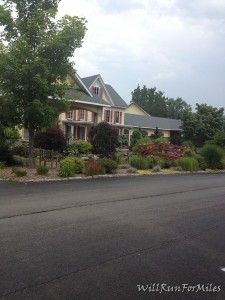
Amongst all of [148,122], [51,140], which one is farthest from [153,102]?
[51,140]

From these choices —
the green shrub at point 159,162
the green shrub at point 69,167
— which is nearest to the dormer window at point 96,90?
the green shrub at point 159,162

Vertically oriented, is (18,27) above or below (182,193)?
above

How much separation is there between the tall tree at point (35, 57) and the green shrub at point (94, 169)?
8.74ft

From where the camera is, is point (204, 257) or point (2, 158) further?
point (2, 158)

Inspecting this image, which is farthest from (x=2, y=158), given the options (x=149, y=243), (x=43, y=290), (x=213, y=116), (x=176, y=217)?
(x=213, y=116)

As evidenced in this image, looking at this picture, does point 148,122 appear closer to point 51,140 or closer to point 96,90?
point 96,90

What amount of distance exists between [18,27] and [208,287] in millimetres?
13703

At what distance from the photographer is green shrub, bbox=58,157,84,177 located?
48.1 ft

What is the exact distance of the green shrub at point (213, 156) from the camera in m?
22.7

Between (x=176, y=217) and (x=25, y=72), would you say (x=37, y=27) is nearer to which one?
(x=25, y=72)

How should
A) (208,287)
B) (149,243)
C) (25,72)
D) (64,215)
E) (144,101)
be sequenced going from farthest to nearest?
(144,101) < (25,72) < (64,215) < (149,243) < (208,287)

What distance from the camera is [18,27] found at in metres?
14.8

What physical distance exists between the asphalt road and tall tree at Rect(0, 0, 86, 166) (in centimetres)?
597

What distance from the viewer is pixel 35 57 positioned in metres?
14.6
